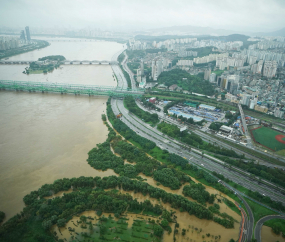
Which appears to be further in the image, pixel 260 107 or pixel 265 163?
pixel 260 107

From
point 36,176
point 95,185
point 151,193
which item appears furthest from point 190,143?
point 36,176

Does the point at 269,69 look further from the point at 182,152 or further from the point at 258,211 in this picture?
the point at 258,211

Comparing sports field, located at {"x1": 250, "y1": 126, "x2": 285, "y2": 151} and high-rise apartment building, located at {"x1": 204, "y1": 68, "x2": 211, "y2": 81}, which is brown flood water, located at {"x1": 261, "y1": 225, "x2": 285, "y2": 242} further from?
high-rise apartment building, located at {"x1": 204, "y1": 68, "x2": 211, "y2": 81}

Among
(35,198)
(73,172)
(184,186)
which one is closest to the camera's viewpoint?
(35,198)

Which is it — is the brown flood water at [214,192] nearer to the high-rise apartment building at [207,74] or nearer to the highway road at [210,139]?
the highway road at [210,139]

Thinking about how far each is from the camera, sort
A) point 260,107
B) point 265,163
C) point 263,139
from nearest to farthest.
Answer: point 265,163
point 263,139
point 260,107

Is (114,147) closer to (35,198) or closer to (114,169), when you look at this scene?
(114,169)
